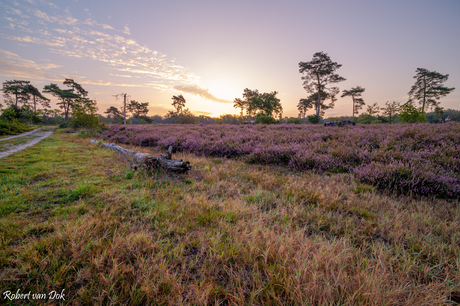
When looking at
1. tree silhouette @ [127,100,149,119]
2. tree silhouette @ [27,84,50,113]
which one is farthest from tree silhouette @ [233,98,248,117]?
tree silhouette @ [27,84,50,113]

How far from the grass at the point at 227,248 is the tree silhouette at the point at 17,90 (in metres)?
82.7

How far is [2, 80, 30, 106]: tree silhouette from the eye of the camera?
50781 millimetres

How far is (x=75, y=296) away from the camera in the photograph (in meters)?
1.36

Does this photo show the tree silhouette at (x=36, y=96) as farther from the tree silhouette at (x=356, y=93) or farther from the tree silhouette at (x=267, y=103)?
the tree silhouette at (x=356, y=93)

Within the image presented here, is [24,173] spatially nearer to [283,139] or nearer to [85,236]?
[85,236]

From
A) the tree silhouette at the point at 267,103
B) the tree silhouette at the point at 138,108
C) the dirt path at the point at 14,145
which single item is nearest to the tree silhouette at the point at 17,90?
the tree silhouette at the point at 138,108

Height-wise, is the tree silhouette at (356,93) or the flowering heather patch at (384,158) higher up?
the tree silhouette at (356,93)

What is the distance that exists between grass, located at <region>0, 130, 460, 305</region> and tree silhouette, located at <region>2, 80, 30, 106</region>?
82652 mm

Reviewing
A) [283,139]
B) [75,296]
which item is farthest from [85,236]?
[283,139]

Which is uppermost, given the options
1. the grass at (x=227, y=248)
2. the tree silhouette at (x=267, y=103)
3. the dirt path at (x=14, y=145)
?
the tree silhouette at (x=267, y=103)

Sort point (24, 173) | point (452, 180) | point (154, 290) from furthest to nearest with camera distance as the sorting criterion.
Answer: point (24, 173) → point (452, 180) → point (154, 290)

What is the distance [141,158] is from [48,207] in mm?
2979

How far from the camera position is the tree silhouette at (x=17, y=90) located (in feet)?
167

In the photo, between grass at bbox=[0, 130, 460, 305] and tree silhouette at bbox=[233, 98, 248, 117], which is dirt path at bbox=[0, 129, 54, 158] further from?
tree silhouette at bbox=[233, 98, 248, 117]
